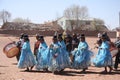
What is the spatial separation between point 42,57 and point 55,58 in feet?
2.95

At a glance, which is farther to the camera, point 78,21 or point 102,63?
point 78,21

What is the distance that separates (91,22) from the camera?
83625 mm

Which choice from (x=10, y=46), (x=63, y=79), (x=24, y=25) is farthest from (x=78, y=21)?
(x=63, y=79)

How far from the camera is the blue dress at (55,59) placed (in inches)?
535

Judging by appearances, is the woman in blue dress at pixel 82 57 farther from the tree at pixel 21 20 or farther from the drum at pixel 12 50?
the tree at pixel 21 20

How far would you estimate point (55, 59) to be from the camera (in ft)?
44.7

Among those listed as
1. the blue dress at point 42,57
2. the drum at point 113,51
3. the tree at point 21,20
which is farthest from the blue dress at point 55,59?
the tree at point 21,20

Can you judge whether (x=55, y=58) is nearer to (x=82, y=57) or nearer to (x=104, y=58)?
(x=82, y=57)

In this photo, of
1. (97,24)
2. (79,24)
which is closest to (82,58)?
(79,24)

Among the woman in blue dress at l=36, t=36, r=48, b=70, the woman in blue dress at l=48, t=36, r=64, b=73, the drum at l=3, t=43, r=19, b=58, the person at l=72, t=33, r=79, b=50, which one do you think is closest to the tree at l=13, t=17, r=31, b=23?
the drum at l=3, t=43, r=19, b=58

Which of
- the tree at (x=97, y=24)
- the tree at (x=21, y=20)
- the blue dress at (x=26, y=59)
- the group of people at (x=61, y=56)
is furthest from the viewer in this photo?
the tree at (x=21, y=20)

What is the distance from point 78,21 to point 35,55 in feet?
214

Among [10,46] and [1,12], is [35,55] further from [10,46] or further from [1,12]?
[1,12]

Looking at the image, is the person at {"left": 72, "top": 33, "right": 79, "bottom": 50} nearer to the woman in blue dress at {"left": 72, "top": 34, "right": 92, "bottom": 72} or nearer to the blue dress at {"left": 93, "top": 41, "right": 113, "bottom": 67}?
the woman in blue dress at {"left": 72, "top": 34, "right": 92, "bottom": 72}
